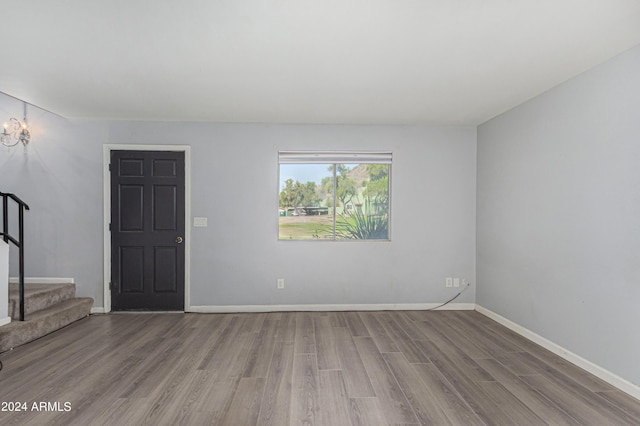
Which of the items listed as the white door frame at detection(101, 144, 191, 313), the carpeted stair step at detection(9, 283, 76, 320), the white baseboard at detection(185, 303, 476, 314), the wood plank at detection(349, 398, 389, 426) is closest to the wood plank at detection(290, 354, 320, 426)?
the wood plank at detection(349, 398, 389, 426)

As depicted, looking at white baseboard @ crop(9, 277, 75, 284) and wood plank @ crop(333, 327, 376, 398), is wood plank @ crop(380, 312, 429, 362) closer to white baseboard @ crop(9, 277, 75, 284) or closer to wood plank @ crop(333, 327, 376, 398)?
wood plank @ crop(333, 327, 376, 398)

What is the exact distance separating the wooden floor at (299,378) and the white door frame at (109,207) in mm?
607

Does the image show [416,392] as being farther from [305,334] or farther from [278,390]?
[305,334]

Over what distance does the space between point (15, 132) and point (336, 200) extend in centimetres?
427

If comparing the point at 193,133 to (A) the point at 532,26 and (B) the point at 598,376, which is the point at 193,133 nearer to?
(A) the point at 532,26

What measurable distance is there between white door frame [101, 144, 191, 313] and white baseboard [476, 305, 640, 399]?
13.3 ft

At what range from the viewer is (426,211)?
4.57 meters

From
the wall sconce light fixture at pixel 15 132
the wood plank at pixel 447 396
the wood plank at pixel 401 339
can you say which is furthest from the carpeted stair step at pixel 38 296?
the wood plank at pixel 447 396

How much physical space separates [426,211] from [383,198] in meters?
0.63

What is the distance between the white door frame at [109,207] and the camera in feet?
14.2

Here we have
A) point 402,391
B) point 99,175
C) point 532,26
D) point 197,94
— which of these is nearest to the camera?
point 532,26

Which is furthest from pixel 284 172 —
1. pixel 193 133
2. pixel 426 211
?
pixel 426 211

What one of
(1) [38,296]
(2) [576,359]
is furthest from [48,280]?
(2) [576,359]

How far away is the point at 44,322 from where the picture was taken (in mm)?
3537
